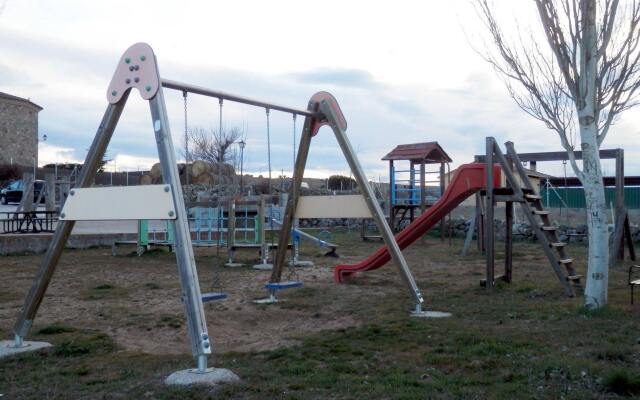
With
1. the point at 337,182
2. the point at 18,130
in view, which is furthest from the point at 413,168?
the point at 18,130

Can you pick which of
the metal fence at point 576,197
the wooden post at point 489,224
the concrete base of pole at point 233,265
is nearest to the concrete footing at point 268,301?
the wooden post at point 489,224

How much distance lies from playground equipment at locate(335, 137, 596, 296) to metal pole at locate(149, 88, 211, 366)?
5.92 meters

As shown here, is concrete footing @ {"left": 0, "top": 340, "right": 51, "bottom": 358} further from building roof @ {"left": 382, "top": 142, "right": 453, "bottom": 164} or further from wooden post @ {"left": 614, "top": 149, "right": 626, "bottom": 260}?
building roof @ {"left": 382, "top": 142, "right": 453, "bottom": 164}

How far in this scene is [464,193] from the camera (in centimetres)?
1073

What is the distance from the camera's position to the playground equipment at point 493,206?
9.67m

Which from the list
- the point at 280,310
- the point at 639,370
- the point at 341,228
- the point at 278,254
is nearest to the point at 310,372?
the point at 639,370

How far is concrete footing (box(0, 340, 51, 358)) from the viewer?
19.4 ft

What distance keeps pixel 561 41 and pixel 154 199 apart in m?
4.71

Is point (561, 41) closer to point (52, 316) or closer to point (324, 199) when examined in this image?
point (324, 199)

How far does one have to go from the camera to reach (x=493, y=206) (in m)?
10.3

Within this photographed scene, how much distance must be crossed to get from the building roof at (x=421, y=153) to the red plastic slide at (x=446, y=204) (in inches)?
417

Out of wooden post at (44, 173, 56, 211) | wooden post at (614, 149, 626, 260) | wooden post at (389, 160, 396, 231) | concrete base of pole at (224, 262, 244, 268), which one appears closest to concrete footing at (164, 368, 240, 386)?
concrete base of pole at (224, 262, 244, 268)

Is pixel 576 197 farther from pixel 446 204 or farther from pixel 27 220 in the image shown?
pixel 27 220

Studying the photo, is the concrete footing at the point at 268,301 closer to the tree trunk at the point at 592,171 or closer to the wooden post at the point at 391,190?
the tree trunk at the point at 592,171
